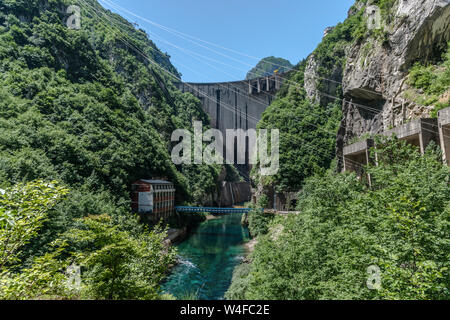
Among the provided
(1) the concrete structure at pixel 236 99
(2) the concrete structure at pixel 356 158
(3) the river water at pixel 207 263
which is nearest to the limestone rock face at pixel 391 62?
(2) the concrete structure at pixel 356 158

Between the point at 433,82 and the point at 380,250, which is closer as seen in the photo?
the point at 380,250

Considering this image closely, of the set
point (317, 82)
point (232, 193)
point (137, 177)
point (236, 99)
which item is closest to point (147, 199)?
point (137, 177)

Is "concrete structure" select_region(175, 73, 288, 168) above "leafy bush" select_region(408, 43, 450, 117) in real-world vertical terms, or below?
above

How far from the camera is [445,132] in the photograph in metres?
12.2

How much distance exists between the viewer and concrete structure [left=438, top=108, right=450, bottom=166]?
11984 millimetres

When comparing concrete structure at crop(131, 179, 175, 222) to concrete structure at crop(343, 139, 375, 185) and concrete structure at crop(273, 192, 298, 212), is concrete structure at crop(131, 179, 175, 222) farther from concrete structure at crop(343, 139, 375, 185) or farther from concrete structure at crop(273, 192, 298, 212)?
concrete structure at crop(343, 139, 375, 185)

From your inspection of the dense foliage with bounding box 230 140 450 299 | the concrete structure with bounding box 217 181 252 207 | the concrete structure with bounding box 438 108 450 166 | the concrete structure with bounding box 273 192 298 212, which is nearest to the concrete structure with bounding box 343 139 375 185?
the concrete structure with bounding box 438 108 450 166

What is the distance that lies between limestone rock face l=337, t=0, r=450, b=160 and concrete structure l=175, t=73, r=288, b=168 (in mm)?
43909

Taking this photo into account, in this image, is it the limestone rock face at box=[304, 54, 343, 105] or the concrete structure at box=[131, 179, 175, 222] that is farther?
the limestone rock face at box=[304, 54, 343, 105]

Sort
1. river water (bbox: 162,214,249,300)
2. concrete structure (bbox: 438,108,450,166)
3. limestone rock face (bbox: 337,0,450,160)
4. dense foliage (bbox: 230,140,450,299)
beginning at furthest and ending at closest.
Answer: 1. river water (bbox: 162,214,249,300)
2. limestone rock face (bbox: 337,0,450,160)
3. concrete structure (bbox: 438,108,450,166)
4. dense foliage (bbox: 230,140,450,299)

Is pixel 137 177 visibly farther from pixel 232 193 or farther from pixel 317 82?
pixel 232 193

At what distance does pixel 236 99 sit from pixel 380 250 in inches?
2849
